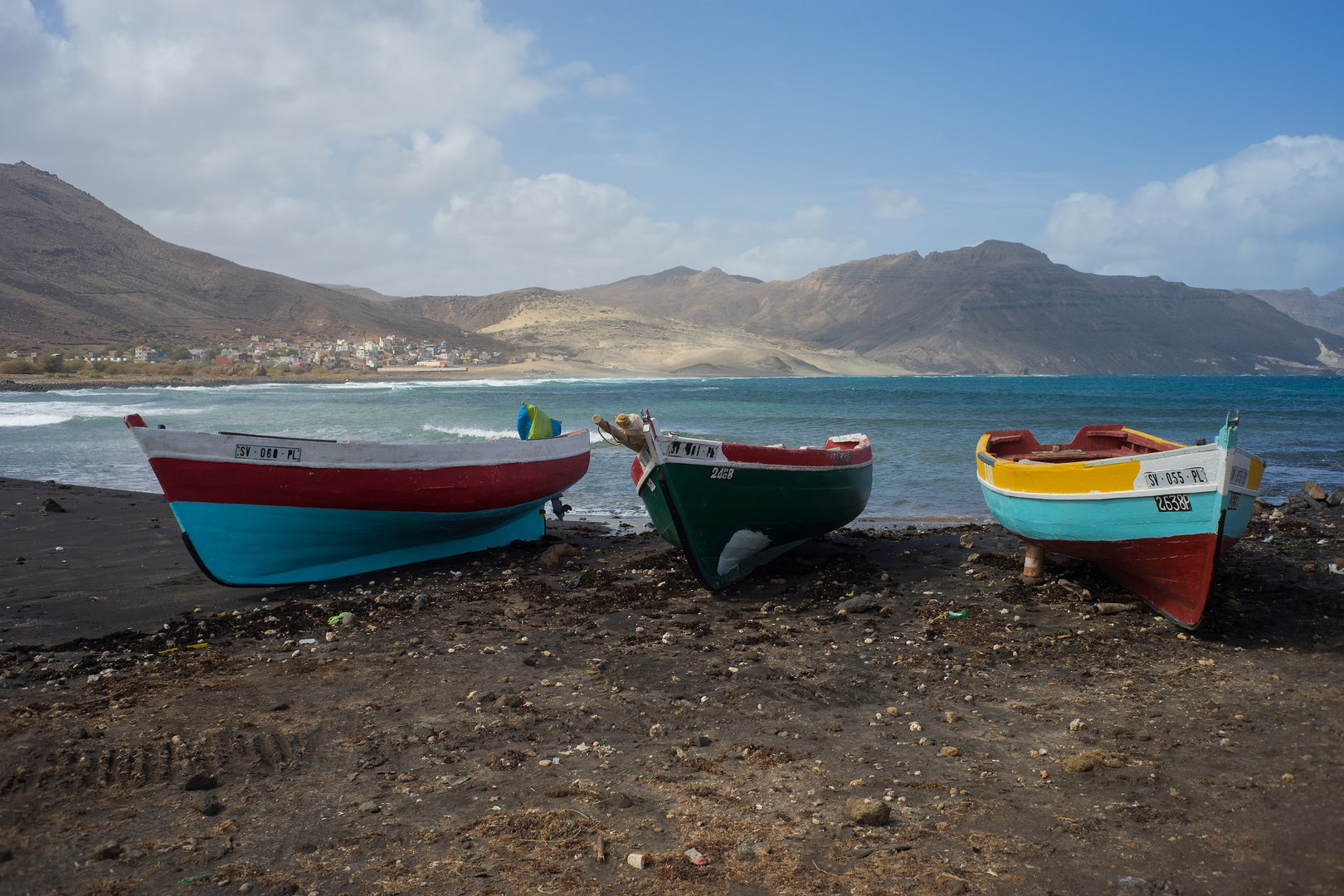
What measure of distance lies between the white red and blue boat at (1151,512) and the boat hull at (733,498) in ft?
6.72

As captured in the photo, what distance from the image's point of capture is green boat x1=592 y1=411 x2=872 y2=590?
7.96 metres

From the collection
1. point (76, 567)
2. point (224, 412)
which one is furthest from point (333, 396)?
point (76, 567)

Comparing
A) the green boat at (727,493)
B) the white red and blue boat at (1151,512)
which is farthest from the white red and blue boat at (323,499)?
the white red and blue boat at (1151,512)

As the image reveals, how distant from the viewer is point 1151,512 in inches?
265

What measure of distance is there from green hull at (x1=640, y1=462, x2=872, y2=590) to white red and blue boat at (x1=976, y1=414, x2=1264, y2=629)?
2.07 metres

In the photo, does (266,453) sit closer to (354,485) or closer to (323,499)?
(323,499)

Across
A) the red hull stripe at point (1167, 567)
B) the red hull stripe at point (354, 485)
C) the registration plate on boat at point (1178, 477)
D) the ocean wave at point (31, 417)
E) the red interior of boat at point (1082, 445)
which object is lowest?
the ocean wave at point (31, 417)

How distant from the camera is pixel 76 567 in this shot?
30.3 feet

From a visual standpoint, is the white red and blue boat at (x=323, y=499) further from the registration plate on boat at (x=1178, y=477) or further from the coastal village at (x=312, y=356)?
the coastal village at (x=312, y=356)

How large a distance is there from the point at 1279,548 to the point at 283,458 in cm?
1137

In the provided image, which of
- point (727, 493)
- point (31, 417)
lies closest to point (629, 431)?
point (727, 493)

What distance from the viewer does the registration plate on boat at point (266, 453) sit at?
8.16 meters

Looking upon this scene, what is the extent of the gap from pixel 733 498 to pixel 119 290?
137 meters

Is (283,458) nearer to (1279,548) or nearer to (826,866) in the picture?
(826,866)
